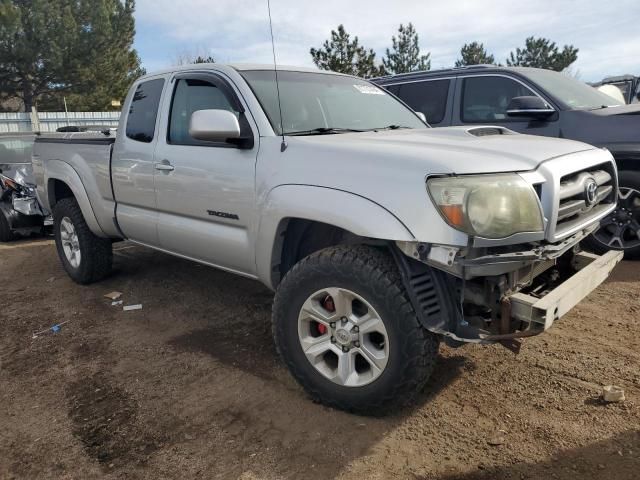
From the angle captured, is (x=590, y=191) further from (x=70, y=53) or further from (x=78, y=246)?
(x=70, y=53)

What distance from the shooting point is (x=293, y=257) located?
327 centimetres

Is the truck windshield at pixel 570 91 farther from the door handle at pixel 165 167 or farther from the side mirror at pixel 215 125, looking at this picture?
the door handle at pixel 165 167

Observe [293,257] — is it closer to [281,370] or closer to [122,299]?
[281,370]

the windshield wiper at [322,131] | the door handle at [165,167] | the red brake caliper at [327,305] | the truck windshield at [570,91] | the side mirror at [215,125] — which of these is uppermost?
the truck windshield at [570,91]

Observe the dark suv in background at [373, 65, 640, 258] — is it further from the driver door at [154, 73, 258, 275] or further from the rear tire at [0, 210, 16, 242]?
the rear tire at [0, 210, 16, 242]

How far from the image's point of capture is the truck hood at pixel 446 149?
8.10 ft

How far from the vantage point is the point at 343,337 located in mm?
2781

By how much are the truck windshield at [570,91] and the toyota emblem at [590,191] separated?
105 inches

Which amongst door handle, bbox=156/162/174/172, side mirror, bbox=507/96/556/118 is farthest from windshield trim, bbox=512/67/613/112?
door handle, bbox=156/162/174/172

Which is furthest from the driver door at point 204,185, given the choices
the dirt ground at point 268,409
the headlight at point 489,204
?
the headlight at point 489,204

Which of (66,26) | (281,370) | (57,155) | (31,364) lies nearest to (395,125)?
(281,370)

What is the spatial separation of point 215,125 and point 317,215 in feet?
2.87

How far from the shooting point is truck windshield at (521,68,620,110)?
5.37 metres

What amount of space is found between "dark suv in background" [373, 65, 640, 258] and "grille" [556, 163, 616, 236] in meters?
2.04
